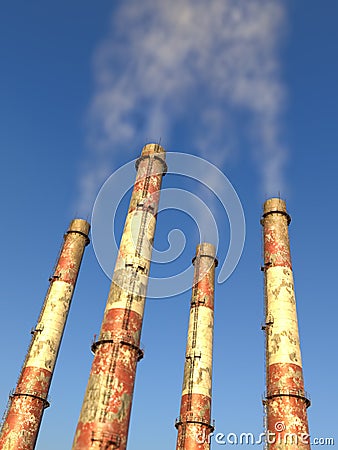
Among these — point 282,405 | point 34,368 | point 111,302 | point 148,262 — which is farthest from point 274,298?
point 34,368

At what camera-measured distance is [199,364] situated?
3419 cm

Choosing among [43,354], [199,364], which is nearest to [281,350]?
[199,364]

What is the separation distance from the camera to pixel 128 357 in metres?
23.6

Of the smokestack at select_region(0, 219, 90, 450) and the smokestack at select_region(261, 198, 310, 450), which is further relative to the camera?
the smokestack at select_region(0, 219, 90, 450)

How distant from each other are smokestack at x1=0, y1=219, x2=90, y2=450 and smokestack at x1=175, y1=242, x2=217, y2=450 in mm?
11024

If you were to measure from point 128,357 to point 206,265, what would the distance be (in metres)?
18.8

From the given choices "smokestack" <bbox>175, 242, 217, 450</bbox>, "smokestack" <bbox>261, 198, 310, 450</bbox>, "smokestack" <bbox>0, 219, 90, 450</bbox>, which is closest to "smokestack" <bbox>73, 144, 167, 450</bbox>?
"smokestack" <bbox>261, 198, 310, 450</bbox>

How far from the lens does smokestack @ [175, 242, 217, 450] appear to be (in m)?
31.2

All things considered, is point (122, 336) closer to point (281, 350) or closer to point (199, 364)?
point (281, 350)

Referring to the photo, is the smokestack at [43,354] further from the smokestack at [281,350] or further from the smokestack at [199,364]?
the smokestack at [281,350]

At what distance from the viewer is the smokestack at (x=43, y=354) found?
31.1 metres

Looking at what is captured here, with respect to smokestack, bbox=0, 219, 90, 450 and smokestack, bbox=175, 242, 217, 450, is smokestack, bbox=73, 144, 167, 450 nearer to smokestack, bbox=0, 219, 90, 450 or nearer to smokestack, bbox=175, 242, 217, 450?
smokestack, bbox=175, 242, 217, 450

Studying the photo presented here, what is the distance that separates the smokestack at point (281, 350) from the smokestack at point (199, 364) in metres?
6.17

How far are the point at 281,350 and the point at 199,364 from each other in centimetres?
801
